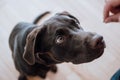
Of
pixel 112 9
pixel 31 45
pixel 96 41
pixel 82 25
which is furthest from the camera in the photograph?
pixel 82 25

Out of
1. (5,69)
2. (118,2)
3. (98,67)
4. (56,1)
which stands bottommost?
(98,67)

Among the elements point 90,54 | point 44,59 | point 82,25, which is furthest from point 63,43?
point 82,25

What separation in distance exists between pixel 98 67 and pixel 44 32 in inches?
29.5

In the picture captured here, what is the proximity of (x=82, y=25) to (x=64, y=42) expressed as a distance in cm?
88

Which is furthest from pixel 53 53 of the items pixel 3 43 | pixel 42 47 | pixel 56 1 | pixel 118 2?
pixel 56 1

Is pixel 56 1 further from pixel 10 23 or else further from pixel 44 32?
pixel 44 32

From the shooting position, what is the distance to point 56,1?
2.23m

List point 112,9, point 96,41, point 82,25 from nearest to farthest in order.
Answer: point 96,41 < point 112,9 < point 82,25

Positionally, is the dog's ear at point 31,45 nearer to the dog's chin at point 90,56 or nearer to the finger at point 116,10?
the dog's chin at point 90,56

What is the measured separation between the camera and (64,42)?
4.06 feet

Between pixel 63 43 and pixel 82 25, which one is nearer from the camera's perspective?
pixel 63 43

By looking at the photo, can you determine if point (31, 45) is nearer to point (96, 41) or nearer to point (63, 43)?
point (63, 43)

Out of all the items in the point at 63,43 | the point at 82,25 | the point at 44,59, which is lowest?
the point at 82,25

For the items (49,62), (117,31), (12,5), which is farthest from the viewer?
(12,5)
